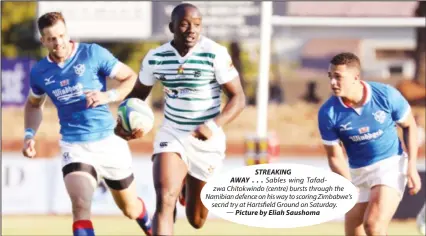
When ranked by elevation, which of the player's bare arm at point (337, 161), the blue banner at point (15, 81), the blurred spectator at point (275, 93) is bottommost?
the blurred spectator at point (275, 93)

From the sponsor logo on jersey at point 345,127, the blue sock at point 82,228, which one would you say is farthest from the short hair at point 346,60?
the blue sock at point 82,228

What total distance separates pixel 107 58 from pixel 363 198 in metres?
2.53

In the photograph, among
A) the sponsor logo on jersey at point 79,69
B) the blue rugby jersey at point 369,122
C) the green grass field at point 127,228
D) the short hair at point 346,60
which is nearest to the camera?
the short hair at point 346,60

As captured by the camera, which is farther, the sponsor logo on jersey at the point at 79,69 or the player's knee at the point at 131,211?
the player's knee at the point at 131,211

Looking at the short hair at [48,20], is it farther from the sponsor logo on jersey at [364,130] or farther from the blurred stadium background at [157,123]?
the blurred stadium background at [157,123]

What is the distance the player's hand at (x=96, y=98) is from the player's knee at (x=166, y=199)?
1032mm

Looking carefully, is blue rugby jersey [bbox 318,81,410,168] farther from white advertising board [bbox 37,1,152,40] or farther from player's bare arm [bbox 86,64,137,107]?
white advertising board [bbox 37,1,152,40]

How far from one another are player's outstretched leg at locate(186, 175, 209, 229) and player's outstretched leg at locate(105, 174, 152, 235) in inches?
27.0

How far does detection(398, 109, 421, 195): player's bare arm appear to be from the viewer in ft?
29.6

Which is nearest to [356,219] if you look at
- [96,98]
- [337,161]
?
[337,161]

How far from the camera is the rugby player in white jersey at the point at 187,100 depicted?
862 cm

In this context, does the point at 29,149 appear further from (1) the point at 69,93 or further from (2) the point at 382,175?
(2) the point at 382,175

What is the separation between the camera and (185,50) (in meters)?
8.82

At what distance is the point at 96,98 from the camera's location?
30.0 ft
